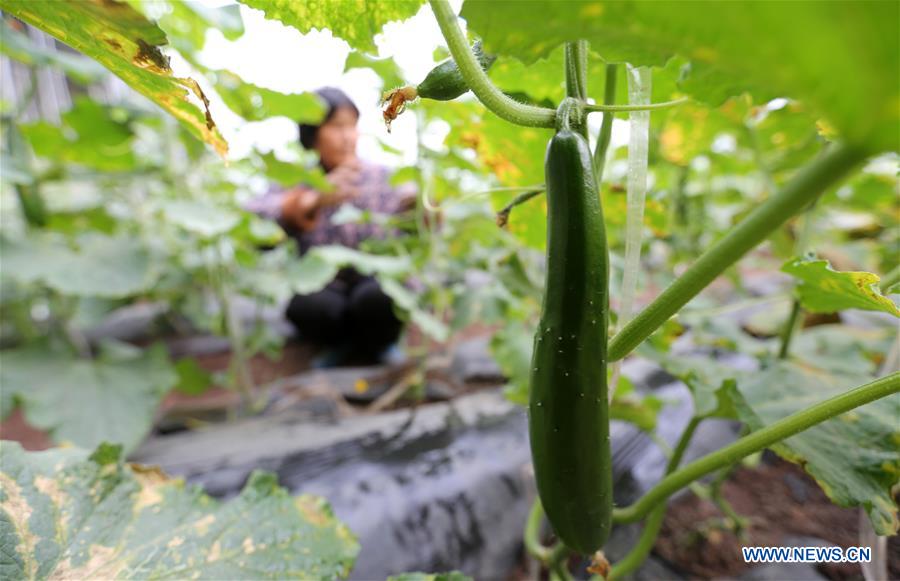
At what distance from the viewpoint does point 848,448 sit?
0.59 m

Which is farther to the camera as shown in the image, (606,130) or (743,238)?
(606,130)

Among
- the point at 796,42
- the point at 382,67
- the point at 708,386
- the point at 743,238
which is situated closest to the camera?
the point at 796,42

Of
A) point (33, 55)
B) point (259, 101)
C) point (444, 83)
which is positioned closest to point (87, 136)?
point (33, 55)

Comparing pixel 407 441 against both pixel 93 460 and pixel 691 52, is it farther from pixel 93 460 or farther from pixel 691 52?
pixel 691 52

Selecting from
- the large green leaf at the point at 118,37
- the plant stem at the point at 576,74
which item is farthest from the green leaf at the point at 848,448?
the large green leaf at the point at 118,37

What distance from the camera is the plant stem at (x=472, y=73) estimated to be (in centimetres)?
33

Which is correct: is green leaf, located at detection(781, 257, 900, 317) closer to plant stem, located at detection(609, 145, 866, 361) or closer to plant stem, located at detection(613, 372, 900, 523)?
plant stem, located at detection(613, 372, 900, 523)

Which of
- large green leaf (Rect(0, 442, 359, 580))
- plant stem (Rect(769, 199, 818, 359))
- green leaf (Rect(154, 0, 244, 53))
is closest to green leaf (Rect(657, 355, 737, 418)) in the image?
plant stem (Rect(769, 199, 818, 359))

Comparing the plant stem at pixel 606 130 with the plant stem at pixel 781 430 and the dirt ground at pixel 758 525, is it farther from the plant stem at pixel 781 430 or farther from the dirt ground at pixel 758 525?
the dirt ground at pixel 758 525

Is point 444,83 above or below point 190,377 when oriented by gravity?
above

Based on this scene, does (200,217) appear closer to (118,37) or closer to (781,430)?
(118,37)

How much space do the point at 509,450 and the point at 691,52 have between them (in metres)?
1.00

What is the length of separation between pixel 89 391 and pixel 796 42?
163cm

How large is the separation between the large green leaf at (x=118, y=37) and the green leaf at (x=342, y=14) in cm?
8
